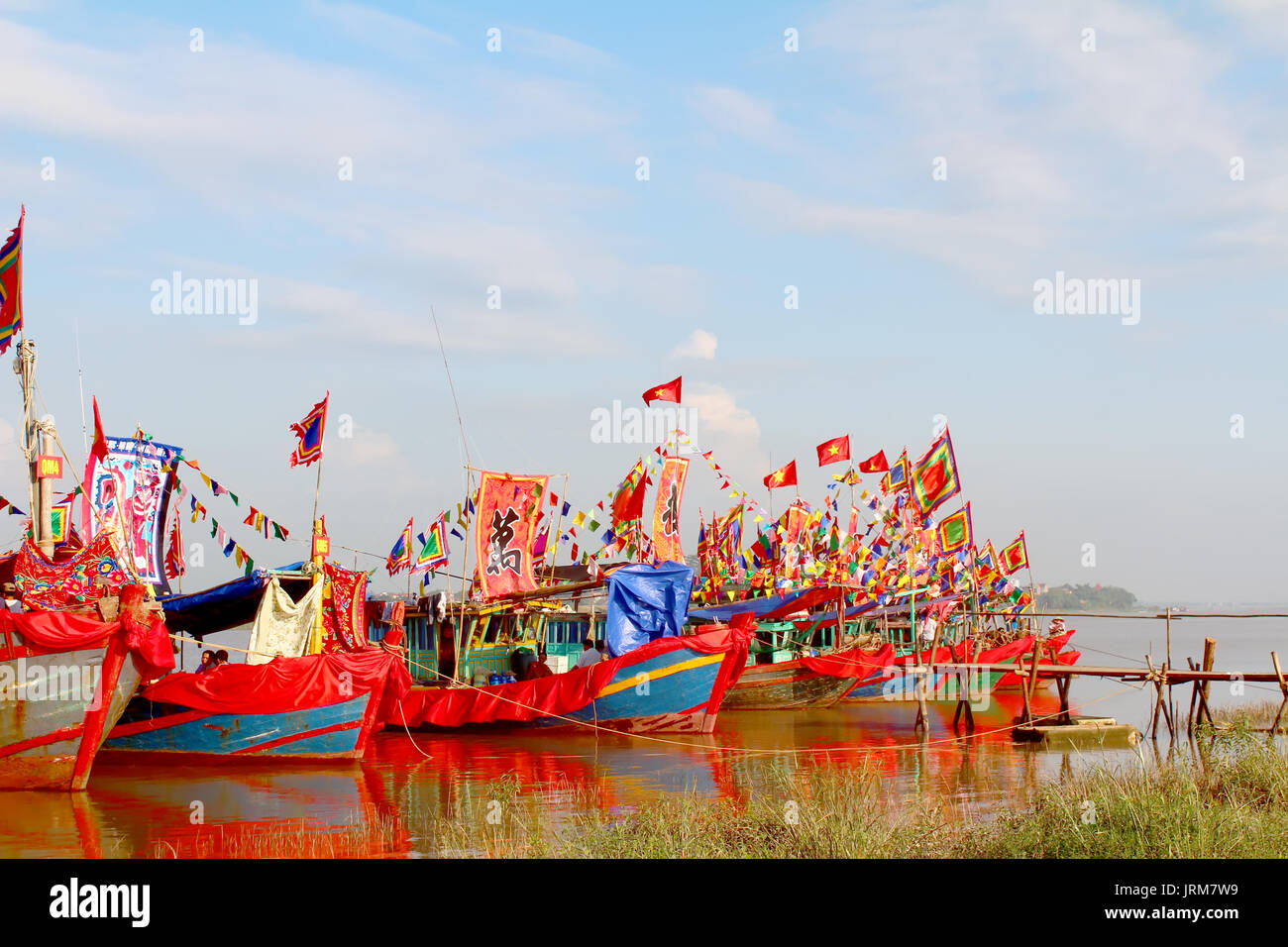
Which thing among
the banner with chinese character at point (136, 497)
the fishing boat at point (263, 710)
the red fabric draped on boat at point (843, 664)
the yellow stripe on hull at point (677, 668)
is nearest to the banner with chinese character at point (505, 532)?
the yellow stripe on hull at point (677, 668)

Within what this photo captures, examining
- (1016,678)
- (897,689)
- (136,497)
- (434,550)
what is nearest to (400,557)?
(434,550)

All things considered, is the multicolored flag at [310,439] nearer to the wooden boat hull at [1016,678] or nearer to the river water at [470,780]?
the river water at [470,780]

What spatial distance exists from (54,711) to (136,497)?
4.17 metres

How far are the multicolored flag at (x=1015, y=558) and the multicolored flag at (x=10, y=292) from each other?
3623 centimetres

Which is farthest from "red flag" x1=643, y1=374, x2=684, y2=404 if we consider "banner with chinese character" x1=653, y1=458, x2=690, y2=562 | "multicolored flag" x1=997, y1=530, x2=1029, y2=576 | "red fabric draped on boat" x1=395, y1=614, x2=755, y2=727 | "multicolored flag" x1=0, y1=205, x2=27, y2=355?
"multicolored flag" x1=997, y1=530, x2=1029, y2=576

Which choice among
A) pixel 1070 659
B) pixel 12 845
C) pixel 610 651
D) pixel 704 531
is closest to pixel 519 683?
pixel 610 651

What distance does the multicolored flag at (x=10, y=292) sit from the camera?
16422 mm

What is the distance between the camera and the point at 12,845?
12.3 metres

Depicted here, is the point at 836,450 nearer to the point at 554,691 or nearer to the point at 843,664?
the point at 843,664

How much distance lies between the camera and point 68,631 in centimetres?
1545

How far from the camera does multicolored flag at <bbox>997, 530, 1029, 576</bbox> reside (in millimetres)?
44531
